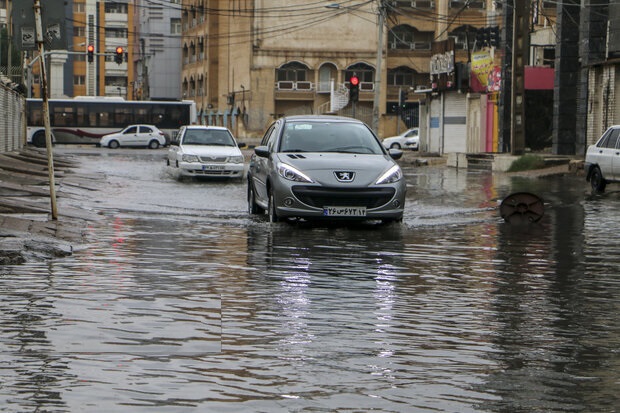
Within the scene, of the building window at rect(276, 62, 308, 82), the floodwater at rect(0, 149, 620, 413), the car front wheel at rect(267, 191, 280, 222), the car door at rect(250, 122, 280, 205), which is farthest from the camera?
the building window at rect(276, 62, 308, 82)

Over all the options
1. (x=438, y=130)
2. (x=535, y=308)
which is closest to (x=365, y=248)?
(x=535, y=308)

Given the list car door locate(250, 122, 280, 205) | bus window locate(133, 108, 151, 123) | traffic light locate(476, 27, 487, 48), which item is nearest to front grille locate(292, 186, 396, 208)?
car door locate(250, 122, 280, 205)

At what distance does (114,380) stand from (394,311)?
3.21 meters

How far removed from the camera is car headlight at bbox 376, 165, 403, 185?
16.2 m

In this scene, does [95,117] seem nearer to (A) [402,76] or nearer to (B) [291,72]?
(B) [291,72]

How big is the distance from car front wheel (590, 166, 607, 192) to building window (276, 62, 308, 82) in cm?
6919

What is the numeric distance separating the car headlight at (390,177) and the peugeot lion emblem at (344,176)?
366 mm

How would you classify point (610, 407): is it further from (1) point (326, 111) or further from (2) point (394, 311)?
(1) point (326, 111)

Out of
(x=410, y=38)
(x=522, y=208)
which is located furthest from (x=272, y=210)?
(x=410, y=38)

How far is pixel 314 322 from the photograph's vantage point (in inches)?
329

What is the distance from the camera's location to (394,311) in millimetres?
9023

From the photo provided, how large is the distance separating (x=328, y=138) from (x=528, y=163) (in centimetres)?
2161

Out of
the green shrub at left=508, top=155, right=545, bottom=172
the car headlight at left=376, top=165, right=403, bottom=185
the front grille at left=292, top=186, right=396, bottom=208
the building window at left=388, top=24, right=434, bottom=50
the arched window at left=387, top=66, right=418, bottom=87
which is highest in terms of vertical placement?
the building window at left=388, top=24, right=434, bottom=50

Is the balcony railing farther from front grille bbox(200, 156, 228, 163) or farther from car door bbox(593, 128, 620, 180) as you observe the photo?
car door bbox(593, 128, 620, 180)
